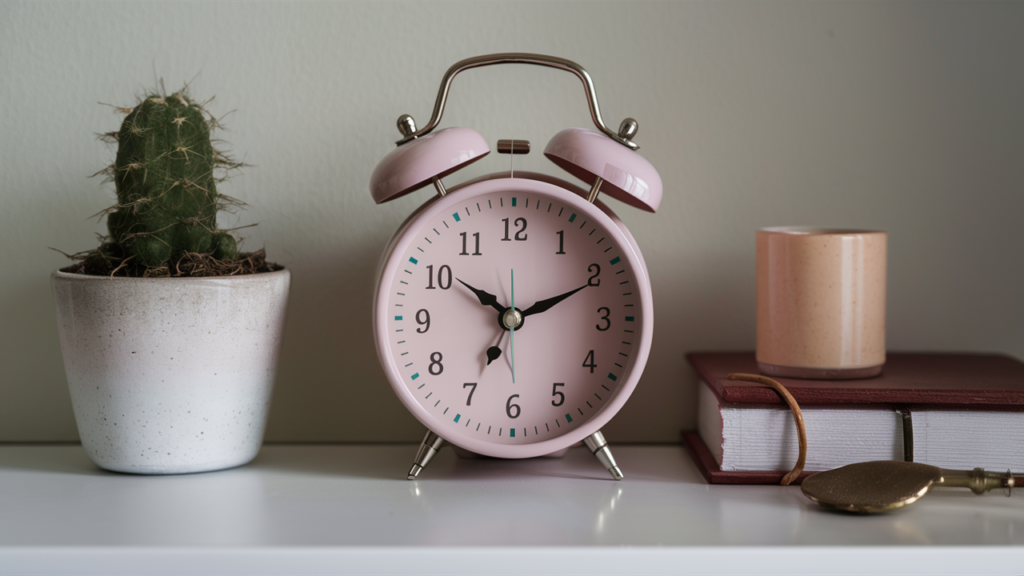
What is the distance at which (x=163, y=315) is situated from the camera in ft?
2.65

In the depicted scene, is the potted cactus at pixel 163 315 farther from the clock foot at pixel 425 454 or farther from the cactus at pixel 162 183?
the clock foot at pixel 425 454

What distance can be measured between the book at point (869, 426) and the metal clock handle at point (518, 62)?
329mm

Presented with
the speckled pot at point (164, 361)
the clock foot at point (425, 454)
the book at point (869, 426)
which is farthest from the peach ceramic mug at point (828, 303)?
the speckled pot at point (164, 361)

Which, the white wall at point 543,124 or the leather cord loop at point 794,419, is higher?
the white wall at point 543,124

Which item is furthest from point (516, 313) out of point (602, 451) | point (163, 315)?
point (163, 315)

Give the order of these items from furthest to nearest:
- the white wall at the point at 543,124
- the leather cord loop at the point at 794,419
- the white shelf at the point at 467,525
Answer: the white wall at the point at 543,124, the leather cord loop at the point at 794,419, the white shelf at the point at 467,525

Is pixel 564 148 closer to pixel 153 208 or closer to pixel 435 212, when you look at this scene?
pixel 435 212

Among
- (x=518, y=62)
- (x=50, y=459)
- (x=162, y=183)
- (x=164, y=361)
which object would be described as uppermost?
(x=518, y=62)

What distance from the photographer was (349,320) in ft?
3.45

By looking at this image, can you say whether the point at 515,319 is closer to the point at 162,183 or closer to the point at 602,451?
the point at 602,451

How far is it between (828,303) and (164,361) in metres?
0.82

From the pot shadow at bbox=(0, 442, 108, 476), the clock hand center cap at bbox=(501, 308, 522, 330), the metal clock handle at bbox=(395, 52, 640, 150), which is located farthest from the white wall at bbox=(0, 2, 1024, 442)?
the clock hand center cap at bbox=(501, 308, 522, 330)

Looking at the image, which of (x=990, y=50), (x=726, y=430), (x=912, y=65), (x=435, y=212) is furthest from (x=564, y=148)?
(x=990, y=50)

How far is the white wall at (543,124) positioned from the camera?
1.02 meters
